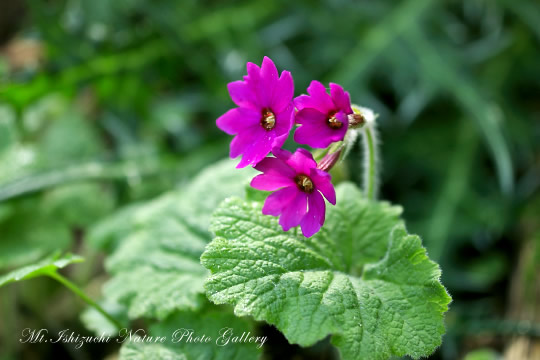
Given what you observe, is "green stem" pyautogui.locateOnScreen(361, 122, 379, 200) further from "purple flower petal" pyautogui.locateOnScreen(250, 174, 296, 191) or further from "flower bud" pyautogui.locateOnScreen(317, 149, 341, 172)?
"purple flower petal" pyautogui.locateOnScreen(250, 174, 296, 191)

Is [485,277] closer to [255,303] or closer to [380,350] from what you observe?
[380,350]

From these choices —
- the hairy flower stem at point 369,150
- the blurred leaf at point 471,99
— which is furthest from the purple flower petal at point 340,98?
the blurred leaf at point 471,99

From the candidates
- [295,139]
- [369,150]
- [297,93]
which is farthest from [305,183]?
[297,93]

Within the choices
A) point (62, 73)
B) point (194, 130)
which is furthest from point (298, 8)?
point (62, 73)

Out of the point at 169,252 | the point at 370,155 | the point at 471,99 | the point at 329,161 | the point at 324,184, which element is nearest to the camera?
the point at 324,184

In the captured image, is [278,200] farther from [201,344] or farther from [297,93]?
[297,93]

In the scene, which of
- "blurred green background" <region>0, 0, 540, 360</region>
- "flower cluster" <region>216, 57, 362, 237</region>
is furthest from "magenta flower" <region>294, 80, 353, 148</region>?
"blurred green background" <region>0, 0, 540, 360</region>

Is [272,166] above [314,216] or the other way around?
above

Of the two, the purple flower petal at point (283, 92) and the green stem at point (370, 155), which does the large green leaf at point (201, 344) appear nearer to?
the green stem at point (370, 155)
